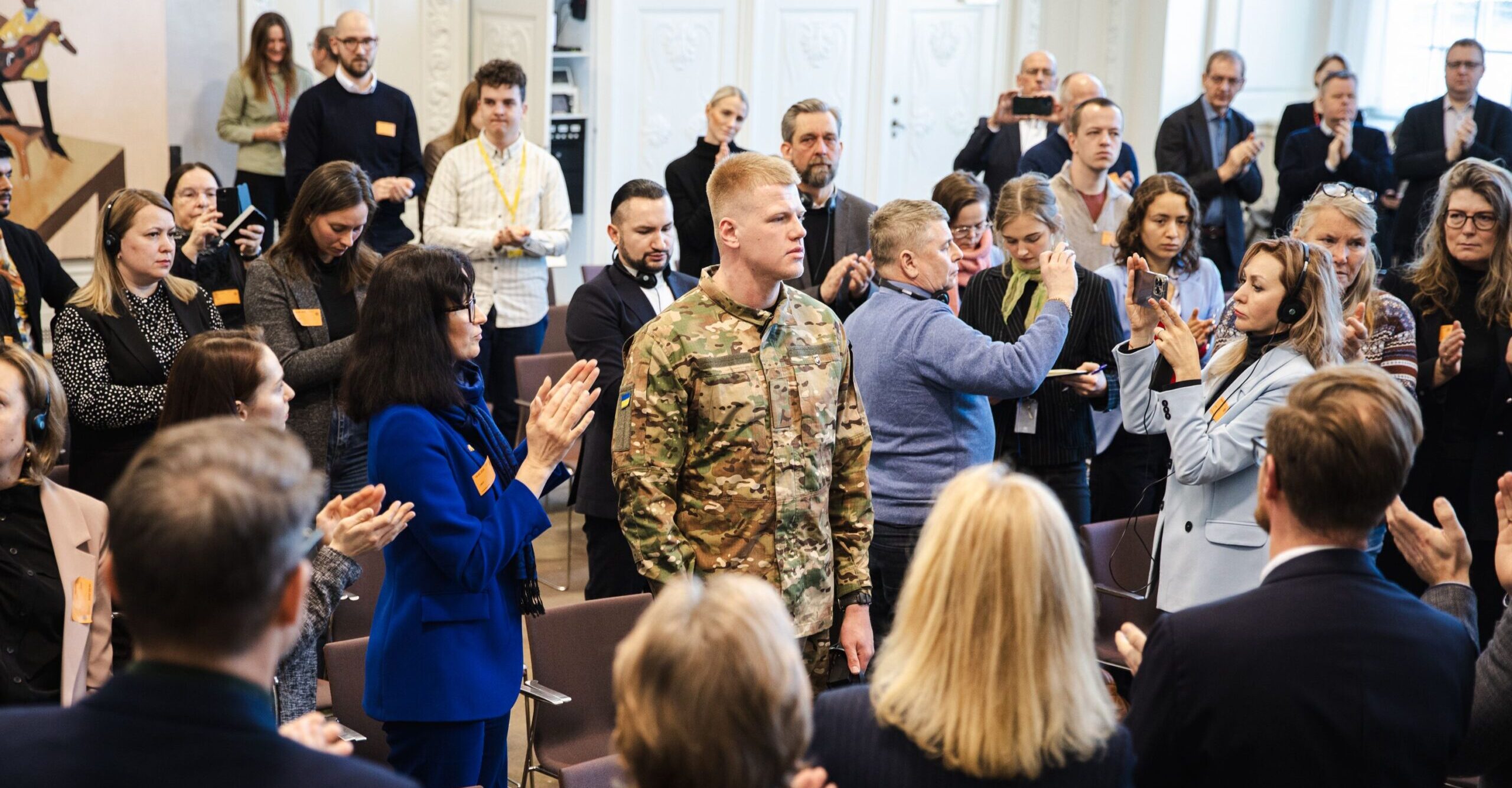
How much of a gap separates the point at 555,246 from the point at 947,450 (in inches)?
110

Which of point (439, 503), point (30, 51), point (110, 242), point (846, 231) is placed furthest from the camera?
point (30, 51)

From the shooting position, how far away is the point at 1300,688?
171cm

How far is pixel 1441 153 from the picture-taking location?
7.30m

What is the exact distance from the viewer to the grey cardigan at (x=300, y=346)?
3.91 m

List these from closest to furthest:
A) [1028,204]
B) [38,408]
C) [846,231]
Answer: [38,408], [1028,204], [846,231]

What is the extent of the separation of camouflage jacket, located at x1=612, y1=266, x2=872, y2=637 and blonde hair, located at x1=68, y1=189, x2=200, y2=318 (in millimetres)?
1833

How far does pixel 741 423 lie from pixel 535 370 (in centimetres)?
280

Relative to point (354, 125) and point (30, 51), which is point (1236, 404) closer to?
point (354, 125)

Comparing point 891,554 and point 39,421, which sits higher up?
point 39,421

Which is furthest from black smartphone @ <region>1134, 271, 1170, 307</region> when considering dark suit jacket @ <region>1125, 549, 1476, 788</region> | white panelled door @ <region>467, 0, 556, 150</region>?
white panelled door @ <region>467, 0, 556, 150</region>

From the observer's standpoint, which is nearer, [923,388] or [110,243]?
[923,388]

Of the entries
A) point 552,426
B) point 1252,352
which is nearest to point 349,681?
point 552,426

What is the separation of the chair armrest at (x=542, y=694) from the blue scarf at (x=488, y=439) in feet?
1.08

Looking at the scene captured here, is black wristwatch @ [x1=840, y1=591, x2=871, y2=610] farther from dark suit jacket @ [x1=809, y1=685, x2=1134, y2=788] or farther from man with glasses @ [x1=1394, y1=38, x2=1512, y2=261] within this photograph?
man with glasses @ [x1=1394, y1=38, x2=1512, y2=261]
